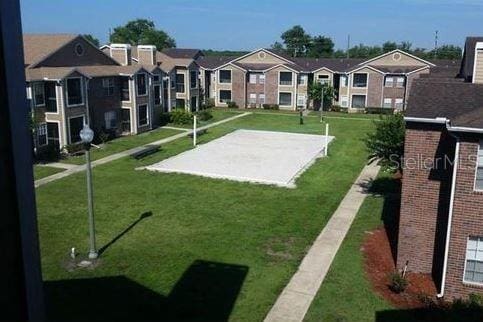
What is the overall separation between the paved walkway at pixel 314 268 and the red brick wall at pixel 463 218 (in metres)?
4.17

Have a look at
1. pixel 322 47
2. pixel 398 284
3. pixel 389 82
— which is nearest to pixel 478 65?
pixel 398 284

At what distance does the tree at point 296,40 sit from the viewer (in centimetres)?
15412

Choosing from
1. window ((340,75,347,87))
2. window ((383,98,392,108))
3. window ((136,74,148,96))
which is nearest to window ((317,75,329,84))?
window ((340,75,347,87))

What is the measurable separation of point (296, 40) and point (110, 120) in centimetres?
12372

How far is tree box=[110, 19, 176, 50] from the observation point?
479 ft

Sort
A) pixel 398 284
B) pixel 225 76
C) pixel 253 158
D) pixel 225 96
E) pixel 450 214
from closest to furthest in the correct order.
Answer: pixel 450 214, pixel 398 284, pixel 253 158, pixel 225 76, pixel 225 96

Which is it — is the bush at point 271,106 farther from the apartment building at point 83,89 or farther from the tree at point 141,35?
the tree at point 141,35

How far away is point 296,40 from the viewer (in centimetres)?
15738

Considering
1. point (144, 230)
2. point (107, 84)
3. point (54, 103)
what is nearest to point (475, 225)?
point (144, 230)

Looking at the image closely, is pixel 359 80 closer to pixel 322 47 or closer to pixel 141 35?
pixel 322 47

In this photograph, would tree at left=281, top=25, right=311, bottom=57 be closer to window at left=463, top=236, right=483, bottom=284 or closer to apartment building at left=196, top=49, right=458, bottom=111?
apartment building at left=196, top=49, right=458, bottom=111

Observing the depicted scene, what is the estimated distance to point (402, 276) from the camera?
16.7 metres

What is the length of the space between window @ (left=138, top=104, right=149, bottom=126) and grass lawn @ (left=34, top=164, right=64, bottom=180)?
14884 millimetres

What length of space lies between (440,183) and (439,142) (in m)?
1.38
